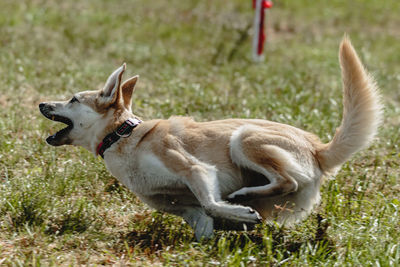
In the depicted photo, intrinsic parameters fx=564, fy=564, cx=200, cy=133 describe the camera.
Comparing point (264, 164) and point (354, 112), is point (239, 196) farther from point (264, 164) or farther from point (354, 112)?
point (354, 112)

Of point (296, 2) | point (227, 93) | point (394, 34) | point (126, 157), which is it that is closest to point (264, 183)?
point (126, 157)

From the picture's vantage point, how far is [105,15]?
11961mm

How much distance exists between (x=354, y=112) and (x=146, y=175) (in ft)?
5.53

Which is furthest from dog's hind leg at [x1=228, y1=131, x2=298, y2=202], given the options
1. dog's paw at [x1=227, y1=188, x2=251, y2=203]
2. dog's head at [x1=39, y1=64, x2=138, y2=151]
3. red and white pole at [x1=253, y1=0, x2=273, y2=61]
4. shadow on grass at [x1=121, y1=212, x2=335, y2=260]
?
red and white pole at [x1=253, y1=0, x2=273, y2=61]

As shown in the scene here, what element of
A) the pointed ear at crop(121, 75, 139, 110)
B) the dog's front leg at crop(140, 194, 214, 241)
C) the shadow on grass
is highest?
the pointed ear at crop(121, 75, 139, 110)

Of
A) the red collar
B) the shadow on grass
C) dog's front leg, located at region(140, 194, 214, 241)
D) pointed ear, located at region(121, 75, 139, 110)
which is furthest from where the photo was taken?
pointed ear, located at region(121, 75, 139, 110)

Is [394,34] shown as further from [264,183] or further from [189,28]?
[264,183]

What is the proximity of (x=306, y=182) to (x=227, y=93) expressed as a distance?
3689 millimetres

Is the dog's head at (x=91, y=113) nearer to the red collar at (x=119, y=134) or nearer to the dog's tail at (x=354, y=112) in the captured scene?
the red collar at (x=119, y=134)

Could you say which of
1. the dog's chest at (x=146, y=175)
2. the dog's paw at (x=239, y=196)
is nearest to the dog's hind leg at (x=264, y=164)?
the dog's paw at (x=239, y=196)

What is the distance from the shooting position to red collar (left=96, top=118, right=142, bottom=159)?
15.0 feet

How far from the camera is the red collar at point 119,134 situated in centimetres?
457

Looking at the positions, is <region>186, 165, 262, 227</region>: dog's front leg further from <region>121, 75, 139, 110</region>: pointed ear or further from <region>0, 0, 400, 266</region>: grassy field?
<region>121, 75, 139, 110</region>: pointed ear

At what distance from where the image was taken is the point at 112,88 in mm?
4703
